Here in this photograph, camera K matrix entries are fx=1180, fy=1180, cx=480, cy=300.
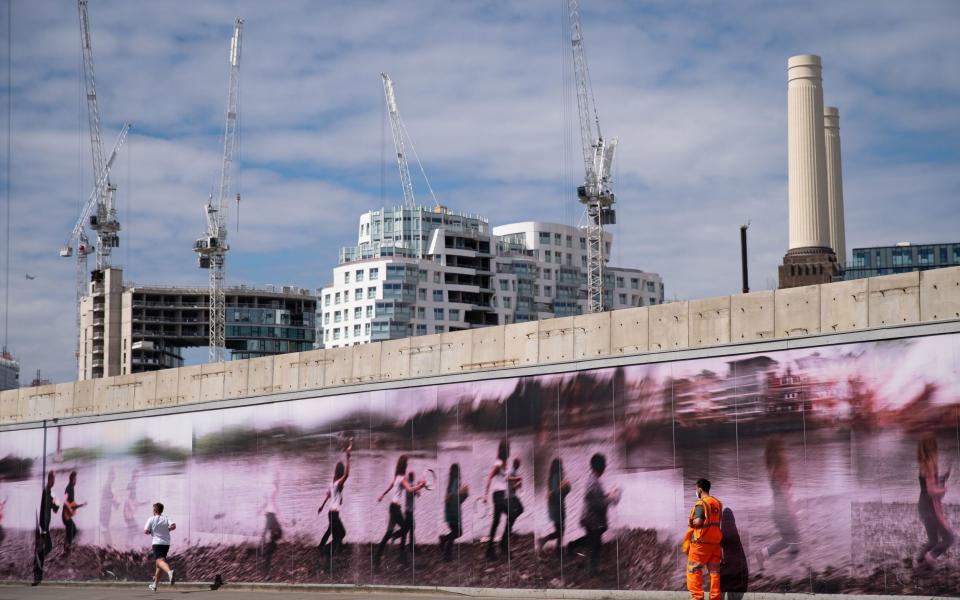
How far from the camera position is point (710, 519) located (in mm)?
17375

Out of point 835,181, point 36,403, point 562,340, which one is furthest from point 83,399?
point 835,181

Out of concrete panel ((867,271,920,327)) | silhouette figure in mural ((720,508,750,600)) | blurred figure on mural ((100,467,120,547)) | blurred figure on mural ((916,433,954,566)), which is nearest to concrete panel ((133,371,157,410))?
blurred figure on mural ((100,467,120,547))

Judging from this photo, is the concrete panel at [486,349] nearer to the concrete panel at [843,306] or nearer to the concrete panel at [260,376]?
the concrete panel at [260,376]

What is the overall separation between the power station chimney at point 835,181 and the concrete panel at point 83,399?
95.4 m

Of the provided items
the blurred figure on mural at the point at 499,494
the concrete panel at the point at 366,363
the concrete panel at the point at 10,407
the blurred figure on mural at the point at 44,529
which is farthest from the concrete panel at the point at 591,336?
the concrete panel at the point at 10,407

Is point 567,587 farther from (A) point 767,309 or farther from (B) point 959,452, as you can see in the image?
(B) point 959,452

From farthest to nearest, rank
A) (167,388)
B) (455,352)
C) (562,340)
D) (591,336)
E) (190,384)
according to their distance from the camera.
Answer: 1. (167,388)
2. (190,384)
3. (455,352)
4. (562,340)
5. (591,336)

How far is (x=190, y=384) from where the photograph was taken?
1176 inches

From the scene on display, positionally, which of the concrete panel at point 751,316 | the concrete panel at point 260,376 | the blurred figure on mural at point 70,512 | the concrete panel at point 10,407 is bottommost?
the blurred figure on mural at point 70,512

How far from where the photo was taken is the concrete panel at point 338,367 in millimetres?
25953

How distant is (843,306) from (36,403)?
25200 mm

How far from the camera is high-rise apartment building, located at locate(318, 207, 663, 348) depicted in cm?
17425

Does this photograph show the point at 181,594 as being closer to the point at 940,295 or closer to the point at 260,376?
→ the point at 260,376

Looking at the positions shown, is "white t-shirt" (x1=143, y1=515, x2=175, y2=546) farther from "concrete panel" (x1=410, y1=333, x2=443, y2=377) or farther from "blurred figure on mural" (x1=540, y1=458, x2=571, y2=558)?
"blurred figure on mural" (x1=540, y1=458, x2=571, y2=558)
